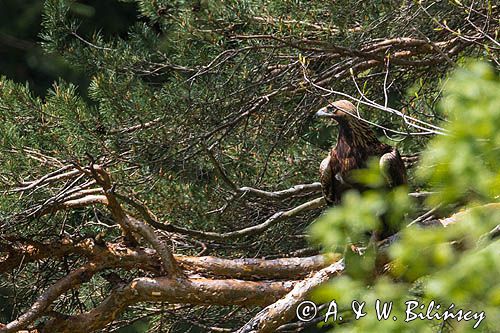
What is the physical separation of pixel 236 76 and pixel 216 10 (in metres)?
0.42

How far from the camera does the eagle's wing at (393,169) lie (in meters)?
4.17

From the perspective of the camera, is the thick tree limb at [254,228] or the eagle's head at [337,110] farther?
the eagle's head at [337,110]

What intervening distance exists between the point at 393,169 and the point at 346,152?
0.38m

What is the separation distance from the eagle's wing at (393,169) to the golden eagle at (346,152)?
0.24ft

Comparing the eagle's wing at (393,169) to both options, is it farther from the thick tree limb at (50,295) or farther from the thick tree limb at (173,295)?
the thick tree limb at (50,295)

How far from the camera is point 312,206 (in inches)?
187

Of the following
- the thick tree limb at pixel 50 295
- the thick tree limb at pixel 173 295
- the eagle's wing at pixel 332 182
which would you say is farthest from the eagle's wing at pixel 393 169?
the thick tree limb at pixel 50 295

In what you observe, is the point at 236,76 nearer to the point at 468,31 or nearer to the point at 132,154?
the point at 132,154

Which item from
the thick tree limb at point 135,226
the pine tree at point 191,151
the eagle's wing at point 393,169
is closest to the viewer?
the thick tree limb at point 135,226

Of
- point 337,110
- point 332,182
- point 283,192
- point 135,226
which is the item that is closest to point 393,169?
point 332,182

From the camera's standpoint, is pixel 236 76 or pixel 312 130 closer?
pixel 236 76

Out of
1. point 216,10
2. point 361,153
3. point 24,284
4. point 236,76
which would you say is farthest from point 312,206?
point 24,284

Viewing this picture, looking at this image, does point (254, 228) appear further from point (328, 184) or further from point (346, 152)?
point (346, 152)

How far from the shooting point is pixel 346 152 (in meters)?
4.56
